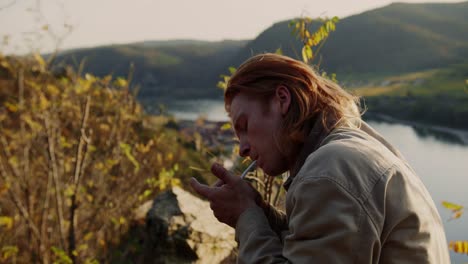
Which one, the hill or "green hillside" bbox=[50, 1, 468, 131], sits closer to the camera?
"green hillside" bbox=[50, 1, 468, 131]

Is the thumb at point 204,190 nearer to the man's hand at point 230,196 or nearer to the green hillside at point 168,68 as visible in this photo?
the man's hand at point 230,196

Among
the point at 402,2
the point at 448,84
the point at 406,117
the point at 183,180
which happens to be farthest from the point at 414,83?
the point at 402,2

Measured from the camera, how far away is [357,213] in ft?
3.48

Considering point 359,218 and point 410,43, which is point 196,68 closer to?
point 410,43

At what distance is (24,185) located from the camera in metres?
4.23

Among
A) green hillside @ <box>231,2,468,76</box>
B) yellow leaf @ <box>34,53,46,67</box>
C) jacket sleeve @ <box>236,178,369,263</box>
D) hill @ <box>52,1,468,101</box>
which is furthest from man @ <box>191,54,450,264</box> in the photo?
green hillside @ <box>231,2,468,76</box>

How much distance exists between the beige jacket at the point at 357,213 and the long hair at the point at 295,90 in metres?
0.24

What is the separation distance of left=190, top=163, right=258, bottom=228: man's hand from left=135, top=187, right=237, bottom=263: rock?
7.84 feet

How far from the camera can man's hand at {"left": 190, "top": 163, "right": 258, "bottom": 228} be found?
5.13 feet

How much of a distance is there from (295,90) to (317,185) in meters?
0.49

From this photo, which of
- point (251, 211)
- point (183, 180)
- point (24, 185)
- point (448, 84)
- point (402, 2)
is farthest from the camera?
point (402, 2)

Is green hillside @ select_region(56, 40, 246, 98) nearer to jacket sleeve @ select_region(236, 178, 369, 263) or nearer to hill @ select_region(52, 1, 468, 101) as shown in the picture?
hill @ select_region(52, 1, 468, 101)

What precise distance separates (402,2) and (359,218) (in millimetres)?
92327

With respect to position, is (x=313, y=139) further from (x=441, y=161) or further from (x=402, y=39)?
(x=402, y=39)
